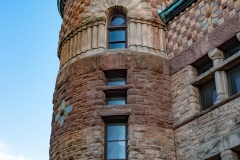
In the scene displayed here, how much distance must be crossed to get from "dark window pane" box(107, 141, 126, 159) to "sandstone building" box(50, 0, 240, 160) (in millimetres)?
31

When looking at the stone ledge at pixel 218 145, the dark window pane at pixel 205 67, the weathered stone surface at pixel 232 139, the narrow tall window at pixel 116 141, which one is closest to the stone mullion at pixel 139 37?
the dark window pane at pixel 205 67

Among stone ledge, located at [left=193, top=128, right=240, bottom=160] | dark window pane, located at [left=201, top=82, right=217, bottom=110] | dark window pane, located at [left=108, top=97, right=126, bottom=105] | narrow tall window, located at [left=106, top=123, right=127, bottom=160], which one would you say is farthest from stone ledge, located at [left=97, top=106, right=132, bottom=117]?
stone ledge, located at [left=193, top=128, right=240, bottom=160]

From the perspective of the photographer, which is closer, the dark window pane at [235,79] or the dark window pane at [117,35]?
the dark window pane at [235,79]

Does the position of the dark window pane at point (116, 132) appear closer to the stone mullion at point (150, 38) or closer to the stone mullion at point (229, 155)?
the stone mullion at point (150, 38)

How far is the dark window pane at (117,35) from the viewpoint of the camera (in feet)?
54.4

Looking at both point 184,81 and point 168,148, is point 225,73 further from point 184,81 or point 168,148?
point 168,148

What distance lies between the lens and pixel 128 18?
658 inches

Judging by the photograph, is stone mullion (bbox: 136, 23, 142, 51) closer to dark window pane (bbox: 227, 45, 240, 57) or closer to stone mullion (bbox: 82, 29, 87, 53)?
stone mullion (bbox: 82, 29, 87, 53)

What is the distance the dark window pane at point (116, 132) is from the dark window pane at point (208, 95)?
2.65m

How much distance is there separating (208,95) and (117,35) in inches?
168

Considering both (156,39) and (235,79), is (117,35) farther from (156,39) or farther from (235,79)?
(235,79)

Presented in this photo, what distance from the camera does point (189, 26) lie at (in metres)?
15.8

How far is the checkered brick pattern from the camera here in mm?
14359

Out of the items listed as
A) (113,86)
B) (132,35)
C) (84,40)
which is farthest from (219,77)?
(84,40)
